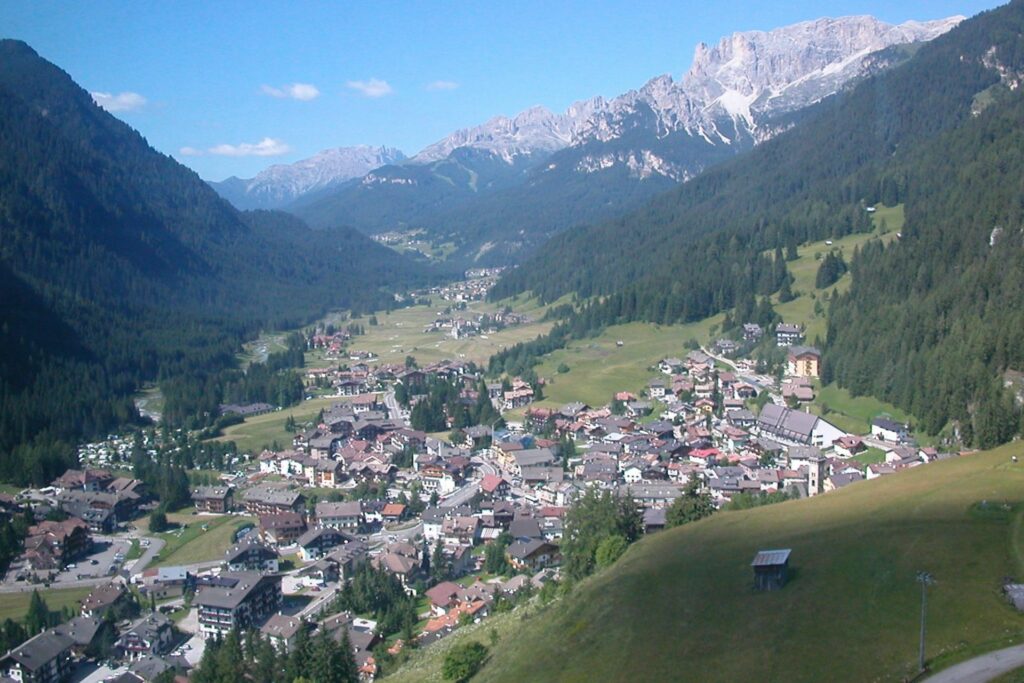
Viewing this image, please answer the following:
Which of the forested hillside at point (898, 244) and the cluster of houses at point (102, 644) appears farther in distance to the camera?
the forested hillside at point (898, 244)

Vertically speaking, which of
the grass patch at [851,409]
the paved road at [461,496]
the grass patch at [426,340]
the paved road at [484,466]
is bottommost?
the paved road at [461,496]

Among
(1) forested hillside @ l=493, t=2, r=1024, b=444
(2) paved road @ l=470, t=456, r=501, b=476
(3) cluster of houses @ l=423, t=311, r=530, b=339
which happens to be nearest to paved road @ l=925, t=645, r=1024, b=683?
(1) forested hillside @ l=493, t=2, r=1024, b=444

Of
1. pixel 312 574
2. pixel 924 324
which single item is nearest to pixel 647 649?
pixel 312 574

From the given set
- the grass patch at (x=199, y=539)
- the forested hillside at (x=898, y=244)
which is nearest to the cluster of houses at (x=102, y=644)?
the grass patch at (x=199, y=539)

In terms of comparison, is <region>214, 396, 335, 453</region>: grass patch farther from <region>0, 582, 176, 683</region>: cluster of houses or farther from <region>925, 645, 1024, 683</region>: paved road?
<region>925, 645, 1024, 683</region>: paved road

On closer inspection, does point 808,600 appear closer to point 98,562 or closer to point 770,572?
point 770,572

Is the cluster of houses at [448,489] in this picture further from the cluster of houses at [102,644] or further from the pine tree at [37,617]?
the pine tree at [37,617]

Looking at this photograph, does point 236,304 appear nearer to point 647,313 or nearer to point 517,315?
point 517,315
